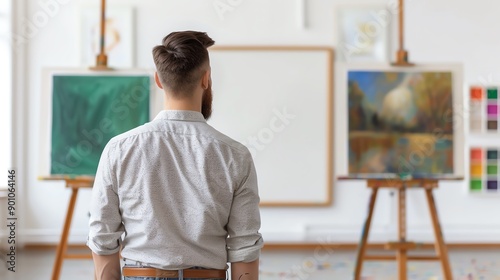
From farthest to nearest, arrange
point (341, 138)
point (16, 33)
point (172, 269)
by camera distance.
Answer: point (16, 33) < point (341, 138) < point (172, 269)

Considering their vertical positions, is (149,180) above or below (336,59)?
below

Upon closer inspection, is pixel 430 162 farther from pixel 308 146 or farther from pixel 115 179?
pixel 115 179

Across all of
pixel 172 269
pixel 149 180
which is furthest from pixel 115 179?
pixel 172 269

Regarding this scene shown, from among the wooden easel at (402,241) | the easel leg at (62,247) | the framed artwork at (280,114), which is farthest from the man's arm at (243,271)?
the framed artwork at (280,114)

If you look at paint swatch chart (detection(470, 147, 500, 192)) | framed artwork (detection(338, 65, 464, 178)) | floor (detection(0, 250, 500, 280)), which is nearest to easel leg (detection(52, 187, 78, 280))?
floor (detection(0, 250, 500, 280))

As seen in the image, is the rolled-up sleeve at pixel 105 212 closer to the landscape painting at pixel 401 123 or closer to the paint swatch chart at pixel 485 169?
the landscape painting at pixel 401 123

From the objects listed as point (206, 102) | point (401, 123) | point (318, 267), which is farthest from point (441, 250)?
point (206, 102)

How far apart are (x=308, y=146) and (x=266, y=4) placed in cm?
113

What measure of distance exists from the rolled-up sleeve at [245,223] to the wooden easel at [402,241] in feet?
7.18

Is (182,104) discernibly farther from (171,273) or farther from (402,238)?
(402,238)

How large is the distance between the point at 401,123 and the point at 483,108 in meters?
1.69

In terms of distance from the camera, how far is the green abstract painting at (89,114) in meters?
4.39

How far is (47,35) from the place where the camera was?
19.6 feet

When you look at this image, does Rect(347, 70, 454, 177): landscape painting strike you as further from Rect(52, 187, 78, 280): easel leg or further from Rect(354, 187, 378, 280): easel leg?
Rect(52, 187, 78, 280): easel leg
